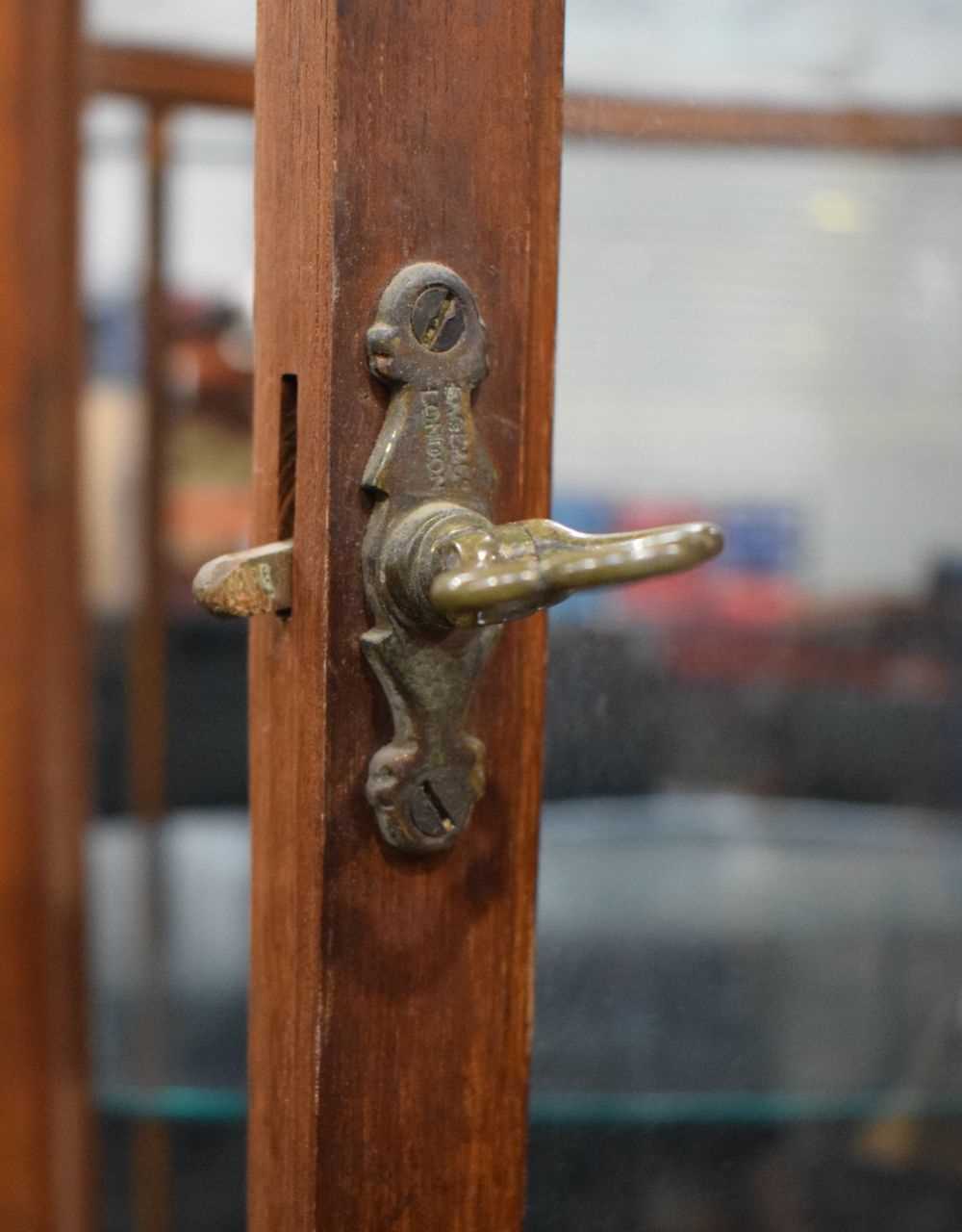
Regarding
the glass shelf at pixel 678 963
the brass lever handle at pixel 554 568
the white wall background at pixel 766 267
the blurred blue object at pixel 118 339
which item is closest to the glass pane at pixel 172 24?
the white wall background at pixel 766 267

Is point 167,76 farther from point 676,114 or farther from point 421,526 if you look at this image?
point 421,526

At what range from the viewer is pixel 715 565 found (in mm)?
1254

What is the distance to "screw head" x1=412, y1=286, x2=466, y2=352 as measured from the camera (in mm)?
332

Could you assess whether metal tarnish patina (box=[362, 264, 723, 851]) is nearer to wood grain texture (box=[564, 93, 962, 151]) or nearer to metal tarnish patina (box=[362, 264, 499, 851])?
metal tarnish patina (box=[362, 264, 499, 851])

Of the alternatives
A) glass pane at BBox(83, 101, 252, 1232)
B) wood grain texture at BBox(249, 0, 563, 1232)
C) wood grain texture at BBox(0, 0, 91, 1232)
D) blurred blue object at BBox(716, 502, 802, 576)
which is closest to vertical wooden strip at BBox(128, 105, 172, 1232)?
glass pane at BBox(83, 101, 252, 1232)

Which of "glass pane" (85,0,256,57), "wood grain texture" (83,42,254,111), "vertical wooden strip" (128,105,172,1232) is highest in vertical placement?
"glass pane" (85,0,256,57)

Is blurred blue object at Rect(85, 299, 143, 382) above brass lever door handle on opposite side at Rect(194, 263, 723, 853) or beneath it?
above

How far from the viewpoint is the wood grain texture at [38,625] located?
2.63ft

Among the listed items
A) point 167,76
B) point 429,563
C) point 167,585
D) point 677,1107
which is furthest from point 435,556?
point 167,585

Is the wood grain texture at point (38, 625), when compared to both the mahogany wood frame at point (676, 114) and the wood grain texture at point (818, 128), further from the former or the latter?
the wood grain texture at point (818, 128)

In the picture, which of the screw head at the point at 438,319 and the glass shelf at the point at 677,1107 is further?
the glass shelf at the point at 677,1107

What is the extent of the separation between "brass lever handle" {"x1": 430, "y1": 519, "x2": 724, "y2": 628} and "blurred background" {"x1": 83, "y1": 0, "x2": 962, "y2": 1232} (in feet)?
1.34

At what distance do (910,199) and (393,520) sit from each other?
2.98 ft

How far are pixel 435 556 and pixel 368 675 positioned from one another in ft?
0.11
